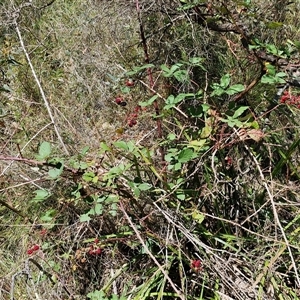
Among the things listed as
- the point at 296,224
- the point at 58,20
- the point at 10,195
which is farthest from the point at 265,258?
the point at 58,20

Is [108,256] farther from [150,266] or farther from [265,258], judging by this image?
[265,258]

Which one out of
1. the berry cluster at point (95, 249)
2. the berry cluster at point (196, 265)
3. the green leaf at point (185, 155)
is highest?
the green leaf at point (185, 155)

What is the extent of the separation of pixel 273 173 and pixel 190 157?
0.39 metres

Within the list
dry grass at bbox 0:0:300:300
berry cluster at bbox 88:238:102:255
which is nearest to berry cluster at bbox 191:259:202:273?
dry grass at bbox 0:0:300:300

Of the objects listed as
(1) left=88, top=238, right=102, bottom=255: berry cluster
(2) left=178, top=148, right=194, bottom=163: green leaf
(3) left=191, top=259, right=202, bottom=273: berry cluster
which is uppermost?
(2) left=178, top=148, right=194, bottom=163: green leaf

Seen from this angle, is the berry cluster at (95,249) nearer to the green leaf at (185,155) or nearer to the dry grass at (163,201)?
the dry grass at (163,201)

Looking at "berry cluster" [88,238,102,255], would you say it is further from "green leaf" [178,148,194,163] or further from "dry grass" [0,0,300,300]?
"green leaf" [178,148,194,163]

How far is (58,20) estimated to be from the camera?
3080 mm

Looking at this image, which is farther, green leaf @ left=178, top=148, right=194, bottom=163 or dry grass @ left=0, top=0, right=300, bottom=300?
dry grass @ left=0, top=0, right=300, bottom=300

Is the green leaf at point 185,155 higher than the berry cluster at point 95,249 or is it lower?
higher

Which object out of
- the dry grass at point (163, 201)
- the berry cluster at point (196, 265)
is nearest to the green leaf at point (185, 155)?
the dry grass at point (163, 201)

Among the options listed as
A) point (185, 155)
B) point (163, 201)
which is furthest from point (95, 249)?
point (185, 155)

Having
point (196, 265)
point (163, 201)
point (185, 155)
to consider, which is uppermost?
point (185, 155)

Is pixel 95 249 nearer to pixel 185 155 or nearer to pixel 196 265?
pixel 196 265
